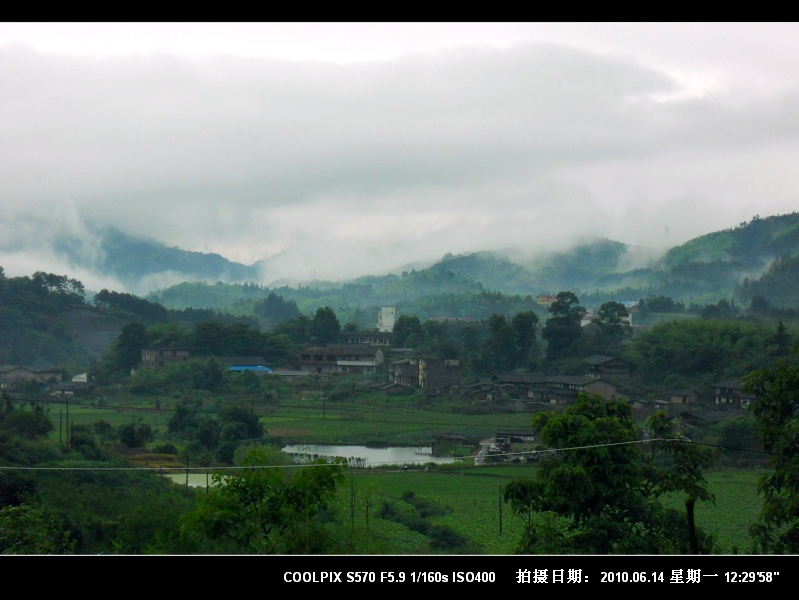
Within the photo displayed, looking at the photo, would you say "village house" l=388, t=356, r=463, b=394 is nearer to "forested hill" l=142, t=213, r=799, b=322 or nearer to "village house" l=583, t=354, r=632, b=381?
"village house" l=583, t=354, r=632, b=381

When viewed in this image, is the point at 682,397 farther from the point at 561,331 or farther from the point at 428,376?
the point at 428,376

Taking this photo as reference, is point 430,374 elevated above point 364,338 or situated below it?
below

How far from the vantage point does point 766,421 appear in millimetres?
8711

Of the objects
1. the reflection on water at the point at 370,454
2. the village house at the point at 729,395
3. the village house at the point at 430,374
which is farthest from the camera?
the village house at the point at 430,374

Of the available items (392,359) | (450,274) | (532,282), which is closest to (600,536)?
(392,359)

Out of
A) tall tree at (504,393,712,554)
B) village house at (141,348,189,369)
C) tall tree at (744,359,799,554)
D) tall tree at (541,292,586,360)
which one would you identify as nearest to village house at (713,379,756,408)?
tall tree at (541,292,586,360)

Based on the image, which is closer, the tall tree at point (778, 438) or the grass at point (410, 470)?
the tall tree at point (778, 438)

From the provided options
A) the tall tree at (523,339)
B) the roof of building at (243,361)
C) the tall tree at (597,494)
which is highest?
the tall tree at (523,339)

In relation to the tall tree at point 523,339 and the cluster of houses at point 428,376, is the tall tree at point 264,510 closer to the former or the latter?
the cluster of houses at point 428,376

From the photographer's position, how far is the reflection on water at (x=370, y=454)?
18.5 metres

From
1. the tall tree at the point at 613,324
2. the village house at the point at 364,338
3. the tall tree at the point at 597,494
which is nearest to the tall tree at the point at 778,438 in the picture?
the tall tree at the point at 597,494

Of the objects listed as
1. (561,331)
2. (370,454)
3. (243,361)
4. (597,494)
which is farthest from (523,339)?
(597,494)

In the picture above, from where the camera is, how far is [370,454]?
20281 millimetres
